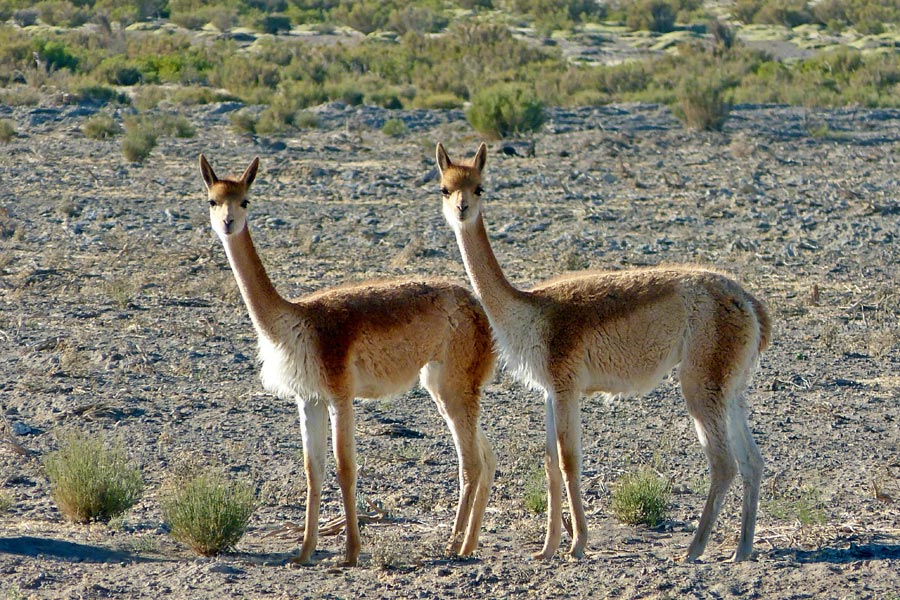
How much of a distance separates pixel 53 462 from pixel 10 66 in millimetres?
29420

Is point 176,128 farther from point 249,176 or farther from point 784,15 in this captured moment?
point 784,15

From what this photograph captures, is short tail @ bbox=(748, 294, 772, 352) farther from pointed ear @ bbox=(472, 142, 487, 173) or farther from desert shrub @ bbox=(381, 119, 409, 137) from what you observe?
desert shrub @ bbox=(381, 119, 409, 137)

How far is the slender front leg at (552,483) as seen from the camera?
6.66m

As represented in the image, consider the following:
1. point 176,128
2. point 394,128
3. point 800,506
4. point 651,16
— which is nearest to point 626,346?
point 800,506

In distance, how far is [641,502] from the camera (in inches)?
283

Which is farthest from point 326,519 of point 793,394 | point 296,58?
point 296,58

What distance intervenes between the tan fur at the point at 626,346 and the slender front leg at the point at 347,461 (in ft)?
2.85

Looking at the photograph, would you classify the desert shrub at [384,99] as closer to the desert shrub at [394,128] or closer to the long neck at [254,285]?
the desert shrub at [394,128]

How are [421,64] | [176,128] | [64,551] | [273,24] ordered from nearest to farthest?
[64,551]
[176,128]
[421,64]
[273,24]

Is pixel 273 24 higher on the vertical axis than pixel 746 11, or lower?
lower

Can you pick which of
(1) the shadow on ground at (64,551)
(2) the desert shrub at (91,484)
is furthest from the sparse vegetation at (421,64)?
(1) the shadow on ground at (64,551)

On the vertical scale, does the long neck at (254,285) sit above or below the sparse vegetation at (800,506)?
above

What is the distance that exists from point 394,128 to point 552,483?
63.3 ft

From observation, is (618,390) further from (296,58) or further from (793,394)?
(296,58)
